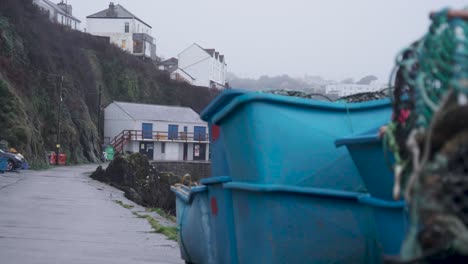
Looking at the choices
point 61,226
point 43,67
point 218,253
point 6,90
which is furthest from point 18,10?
point 218,253

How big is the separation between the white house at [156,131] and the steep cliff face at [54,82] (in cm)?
303

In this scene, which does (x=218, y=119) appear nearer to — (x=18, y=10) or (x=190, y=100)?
(x=18, y=10)

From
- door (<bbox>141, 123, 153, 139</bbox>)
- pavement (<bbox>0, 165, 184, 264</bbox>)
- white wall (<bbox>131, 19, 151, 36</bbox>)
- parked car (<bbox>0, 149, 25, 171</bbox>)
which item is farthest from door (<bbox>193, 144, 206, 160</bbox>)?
pavement (<bbox>0, 165, 184, 264</bbox>)

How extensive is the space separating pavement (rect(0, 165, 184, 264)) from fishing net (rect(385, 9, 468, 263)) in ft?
25.0

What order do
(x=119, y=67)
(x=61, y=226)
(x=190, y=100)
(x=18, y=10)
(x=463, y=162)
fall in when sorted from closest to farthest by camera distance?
(x=463, y=162) → (x=61, y=226) → (x=18, y=10) → (x=119, y=67) → (x=190, y=100)

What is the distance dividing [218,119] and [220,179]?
2.07ft

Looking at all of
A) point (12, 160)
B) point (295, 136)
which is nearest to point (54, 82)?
point (12, 160)

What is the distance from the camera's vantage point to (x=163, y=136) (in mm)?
87188

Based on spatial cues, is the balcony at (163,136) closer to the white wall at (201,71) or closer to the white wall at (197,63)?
the white wall at (197,63)

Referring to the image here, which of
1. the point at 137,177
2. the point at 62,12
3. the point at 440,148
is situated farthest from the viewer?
the point at 62,12

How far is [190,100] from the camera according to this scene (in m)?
97.8

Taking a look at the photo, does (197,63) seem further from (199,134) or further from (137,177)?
(137,177)

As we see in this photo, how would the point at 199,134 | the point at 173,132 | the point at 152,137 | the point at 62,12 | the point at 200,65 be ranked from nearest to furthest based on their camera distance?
the point at 152,137 → the point at 173,132 → the point at 199,134 → the point at 62,12 → the point at 200,65

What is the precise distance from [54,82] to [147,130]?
92.4 feet
